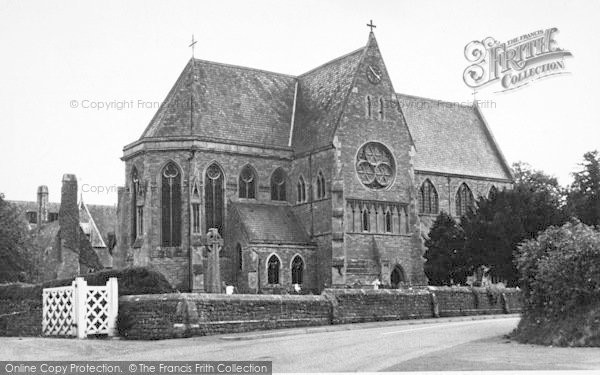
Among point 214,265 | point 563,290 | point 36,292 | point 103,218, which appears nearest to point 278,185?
point 214,265

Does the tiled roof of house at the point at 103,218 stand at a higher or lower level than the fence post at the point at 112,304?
higher

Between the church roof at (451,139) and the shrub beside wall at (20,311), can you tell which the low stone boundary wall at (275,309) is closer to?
the shrub beside wall at (20,311)

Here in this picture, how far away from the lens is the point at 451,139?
66625 millimetres

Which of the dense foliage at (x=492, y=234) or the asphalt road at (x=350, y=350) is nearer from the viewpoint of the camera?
the asphalt road at (x=350, y=350)

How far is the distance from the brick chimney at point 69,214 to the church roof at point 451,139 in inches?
1066

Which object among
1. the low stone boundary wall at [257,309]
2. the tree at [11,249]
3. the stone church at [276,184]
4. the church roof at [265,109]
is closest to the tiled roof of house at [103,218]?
the tree at [11,249]

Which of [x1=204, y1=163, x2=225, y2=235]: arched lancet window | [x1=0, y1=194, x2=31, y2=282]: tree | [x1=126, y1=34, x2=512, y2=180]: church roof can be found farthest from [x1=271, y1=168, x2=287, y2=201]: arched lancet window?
[x1=0, y1=194, x2=31, y2=282]: tree

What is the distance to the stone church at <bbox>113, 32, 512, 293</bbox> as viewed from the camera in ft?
171

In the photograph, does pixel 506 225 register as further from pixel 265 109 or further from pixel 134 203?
pixel 134 203

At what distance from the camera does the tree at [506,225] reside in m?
49.8

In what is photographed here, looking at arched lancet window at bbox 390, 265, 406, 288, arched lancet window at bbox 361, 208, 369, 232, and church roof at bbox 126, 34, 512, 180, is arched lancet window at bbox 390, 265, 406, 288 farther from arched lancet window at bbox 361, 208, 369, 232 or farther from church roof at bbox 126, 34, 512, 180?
church roof at bbox 126, 34, 512, 180

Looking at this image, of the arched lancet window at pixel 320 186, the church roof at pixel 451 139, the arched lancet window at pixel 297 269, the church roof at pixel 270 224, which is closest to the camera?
the church roof at pixel 270 224

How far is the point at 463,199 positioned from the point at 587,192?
8556mm

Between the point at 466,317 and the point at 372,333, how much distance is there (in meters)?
10.5
